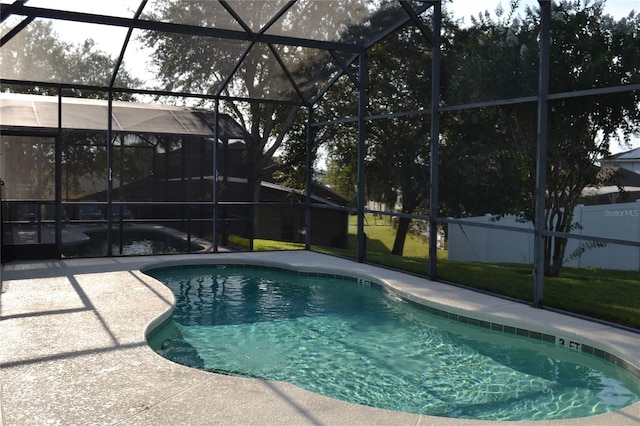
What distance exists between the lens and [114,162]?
9.96 metres

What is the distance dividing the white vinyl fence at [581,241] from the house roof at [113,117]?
525 cm

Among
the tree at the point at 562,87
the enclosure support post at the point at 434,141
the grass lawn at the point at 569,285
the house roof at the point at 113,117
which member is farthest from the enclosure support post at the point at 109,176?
the tree at the point at 562,87

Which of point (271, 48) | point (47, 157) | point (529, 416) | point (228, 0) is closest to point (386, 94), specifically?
point (271, 48)

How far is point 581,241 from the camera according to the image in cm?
979

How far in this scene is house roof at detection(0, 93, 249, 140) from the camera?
9023 mm

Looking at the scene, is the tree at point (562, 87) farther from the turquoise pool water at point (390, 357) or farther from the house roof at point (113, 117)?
the house roof at point (113, 117)

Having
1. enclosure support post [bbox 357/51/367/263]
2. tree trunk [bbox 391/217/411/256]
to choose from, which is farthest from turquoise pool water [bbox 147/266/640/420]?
tree trunk [bbox 391/217/411/256]

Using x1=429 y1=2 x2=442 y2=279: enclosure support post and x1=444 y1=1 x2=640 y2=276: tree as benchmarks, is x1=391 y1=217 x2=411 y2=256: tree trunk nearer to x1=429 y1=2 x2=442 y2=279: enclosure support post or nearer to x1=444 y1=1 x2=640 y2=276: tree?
x1=444 y1=1 x2=640 y2=276: tree

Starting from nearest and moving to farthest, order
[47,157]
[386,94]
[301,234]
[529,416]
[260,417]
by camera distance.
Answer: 1. [260,417]
2. [529,416]
3. [47,157]
4. [386,94]
5. [301,234]

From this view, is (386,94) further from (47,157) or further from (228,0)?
(47,157)

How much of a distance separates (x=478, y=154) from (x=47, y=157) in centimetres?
711

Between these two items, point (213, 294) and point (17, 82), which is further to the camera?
point (17, 82)

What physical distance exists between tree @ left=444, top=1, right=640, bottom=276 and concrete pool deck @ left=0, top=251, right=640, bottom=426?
2.55 m

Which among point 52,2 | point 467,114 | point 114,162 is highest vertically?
point 52,2
